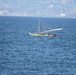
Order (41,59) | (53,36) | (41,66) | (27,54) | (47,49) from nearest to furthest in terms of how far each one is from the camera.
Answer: (41,66)
(41,59)
(27,54)
(47,49)
(53,36)

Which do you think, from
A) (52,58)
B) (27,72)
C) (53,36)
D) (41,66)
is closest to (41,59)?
(52,58)

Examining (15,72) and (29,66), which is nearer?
(15,72)

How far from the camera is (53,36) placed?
186 meters

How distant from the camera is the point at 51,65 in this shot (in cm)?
9938

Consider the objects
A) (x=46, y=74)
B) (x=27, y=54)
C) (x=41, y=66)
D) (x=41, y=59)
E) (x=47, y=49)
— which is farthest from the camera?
(x=47, y=49)

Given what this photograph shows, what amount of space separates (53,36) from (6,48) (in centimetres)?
5913

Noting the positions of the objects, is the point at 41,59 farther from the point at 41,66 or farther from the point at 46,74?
the point at 46,74

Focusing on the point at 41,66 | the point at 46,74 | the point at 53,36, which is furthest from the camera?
the point at 53,36

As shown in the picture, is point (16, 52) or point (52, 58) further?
point (16, 52)

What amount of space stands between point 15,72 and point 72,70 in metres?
13.3

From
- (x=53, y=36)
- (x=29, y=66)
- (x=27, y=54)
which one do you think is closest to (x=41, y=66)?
(x=29, y=66)

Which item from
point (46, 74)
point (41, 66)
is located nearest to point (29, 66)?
point (41, 66)

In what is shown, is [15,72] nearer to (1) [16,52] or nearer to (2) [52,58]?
(2) [52,58]

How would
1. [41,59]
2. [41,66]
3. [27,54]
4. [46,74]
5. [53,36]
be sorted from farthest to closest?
1. [53,36]
2. [27,54]
3. [41,59]
4. [41,66]
5. [46,74]
